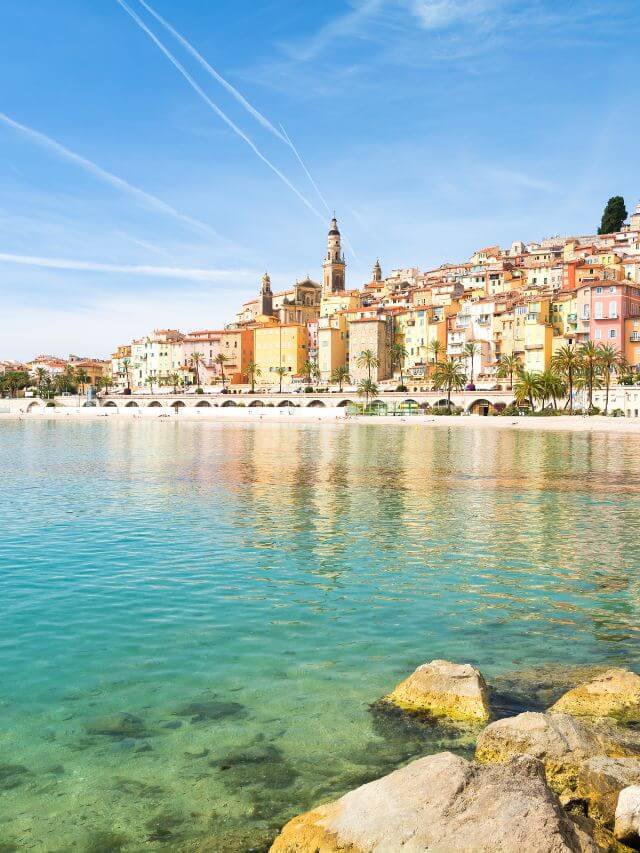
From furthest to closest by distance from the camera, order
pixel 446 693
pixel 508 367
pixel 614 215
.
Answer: pixel 614 215 < pixel 508 367 < pixel 446 693

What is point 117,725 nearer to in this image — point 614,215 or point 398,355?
point 398,355

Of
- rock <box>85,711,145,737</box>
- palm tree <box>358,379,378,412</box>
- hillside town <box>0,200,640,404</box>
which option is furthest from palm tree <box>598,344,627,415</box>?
rock <box>85,711,145,737</box>

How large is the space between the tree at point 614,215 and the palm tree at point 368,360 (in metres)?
65.0

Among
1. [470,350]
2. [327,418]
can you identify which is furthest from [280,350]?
[470,350]

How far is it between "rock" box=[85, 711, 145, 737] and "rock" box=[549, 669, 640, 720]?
4.74 m

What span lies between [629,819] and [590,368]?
93100mm

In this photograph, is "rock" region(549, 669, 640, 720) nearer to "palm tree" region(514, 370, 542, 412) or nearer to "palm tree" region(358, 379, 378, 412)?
"palm tree" region(514, 370, 542, 412)

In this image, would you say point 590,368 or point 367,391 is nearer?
point 590,368

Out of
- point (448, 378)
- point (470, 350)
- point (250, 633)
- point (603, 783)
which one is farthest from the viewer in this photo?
point (470, 350)

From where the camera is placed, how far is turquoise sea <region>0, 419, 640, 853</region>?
7270 millimetres

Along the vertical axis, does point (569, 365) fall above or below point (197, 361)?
below

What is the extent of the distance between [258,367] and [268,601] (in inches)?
6535

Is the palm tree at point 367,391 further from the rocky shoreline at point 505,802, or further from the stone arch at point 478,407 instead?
the rocky shoreline at point 505,802

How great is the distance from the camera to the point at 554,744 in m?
6.94
